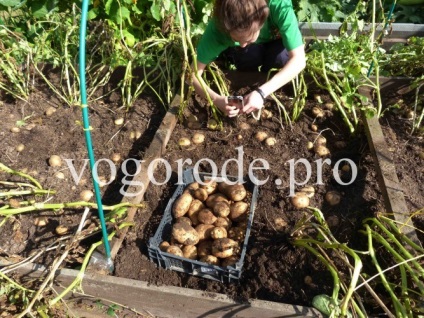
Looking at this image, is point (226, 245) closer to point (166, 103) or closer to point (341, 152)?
point (341, 152)

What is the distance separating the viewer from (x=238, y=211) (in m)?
1.84

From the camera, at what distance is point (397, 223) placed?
1.64 metres

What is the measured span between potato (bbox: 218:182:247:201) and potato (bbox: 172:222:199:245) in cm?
28

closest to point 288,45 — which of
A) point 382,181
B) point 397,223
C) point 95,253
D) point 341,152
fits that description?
point 341,152

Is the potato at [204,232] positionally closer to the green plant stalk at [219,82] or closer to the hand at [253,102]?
the hand at [253,102]

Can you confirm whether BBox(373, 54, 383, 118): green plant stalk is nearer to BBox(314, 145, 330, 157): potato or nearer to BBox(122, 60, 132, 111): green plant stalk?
BBox(314, 145, 330, 157): potato

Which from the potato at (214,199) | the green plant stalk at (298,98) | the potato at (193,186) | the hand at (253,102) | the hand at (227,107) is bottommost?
the potato at (214,199)

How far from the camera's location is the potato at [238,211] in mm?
1837

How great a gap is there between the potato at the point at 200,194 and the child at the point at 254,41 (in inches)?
16.7

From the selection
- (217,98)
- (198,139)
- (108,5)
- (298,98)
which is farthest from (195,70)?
(108,5)

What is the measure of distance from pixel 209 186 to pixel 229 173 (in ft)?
0.61

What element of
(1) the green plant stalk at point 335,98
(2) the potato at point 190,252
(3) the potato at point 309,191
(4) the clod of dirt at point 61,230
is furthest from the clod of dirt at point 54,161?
(1) the green plant stalk at point 335,98

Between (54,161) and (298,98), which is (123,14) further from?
(298,98)

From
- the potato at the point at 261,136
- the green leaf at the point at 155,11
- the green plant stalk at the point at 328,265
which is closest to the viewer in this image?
the green plant stalk at the point at 328,265
